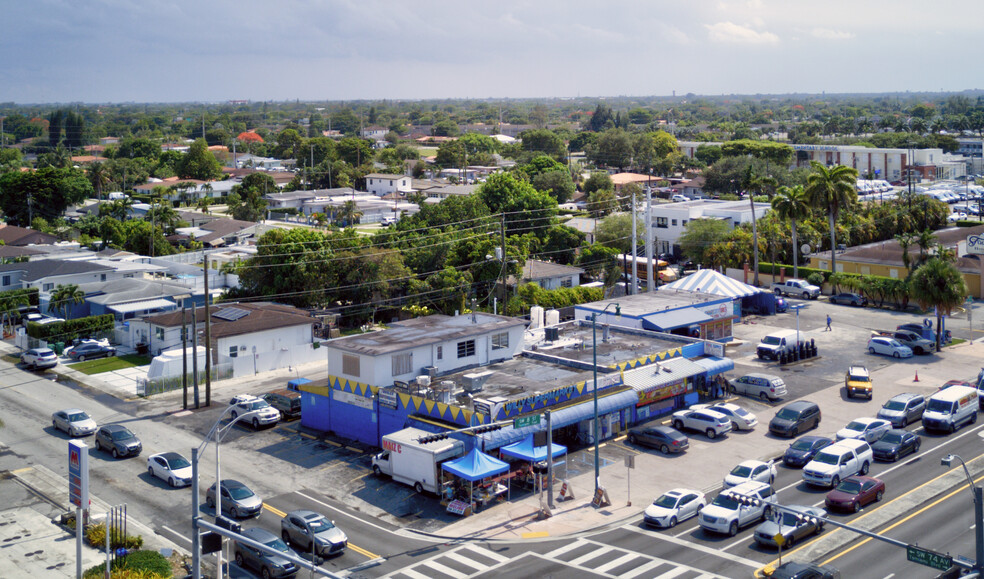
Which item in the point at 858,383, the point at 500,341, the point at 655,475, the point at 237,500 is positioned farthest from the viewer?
the point at 858,383

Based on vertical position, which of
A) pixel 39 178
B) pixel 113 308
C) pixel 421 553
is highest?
pixel 39 178

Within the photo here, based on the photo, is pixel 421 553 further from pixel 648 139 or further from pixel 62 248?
pixel 648 139


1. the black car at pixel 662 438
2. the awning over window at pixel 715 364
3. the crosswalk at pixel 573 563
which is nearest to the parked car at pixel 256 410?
the crosswalk at pixel 573 563

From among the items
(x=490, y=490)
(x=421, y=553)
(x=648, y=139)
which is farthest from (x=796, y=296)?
(x=648, y=139)

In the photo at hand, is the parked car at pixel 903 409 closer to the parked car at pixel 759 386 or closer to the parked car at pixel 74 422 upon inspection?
the parked car at pixel 759 386

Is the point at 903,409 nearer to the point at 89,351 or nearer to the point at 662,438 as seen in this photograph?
the point at 662,438

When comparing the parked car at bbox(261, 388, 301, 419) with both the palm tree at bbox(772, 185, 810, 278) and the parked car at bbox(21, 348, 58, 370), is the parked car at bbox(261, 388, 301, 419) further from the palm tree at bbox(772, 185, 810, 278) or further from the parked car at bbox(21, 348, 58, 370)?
the palm tree at bbox(772, 185, 810, 278)

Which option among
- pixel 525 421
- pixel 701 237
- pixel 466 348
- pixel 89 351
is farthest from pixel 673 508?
pixel 701 237

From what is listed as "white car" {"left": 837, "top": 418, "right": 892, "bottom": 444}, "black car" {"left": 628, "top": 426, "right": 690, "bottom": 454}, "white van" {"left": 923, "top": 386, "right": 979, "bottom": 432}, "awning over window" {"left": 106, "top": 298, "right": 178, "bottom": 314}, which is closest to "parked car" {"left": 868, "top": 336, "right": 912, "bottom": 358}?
"white van" {"left": 923, "top": 386, "right": 979, "bottom": 432}
